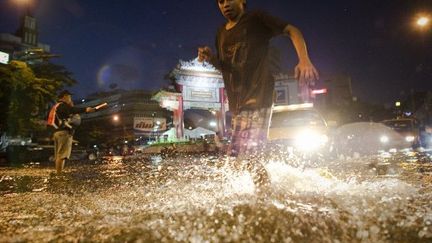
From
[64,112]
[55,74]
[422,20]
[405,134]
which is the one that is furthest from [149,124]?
[64,112]

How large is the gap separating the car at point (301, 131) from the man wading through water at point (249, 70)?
4172 millimetres

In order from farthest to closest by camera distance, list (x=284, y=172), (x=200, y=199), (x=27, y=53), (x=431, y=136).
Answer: (x=431, y=136)
(x=27, y=53)
(x=284, y=172)
(x=200, y=199)

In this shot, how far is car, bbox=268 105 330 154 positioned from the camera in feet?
24.9

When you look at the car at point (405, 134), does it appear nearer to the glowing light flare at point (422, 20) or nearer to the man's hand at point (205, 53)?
the glowing light flare at point (422, 20)

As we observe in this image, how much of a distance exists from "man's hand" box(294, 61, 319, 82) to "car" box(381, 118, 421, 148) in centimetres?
1619

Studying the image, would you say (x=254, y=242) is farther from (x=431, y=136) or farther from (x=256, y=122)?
(x=431, y=136)

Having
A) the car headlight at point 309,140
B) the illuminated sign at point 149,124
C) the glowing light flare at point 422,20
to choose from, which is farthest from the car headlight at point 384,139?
the illuminated sign at point 149,124

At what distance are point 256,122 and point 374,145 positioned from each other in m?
16.6

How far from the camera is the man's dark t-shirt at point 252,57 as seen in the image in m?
3.10

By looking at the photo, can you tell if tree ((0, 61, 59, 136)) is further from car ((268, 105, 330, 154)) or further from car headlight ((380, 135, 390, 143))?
car headlight ((380, 135, 390, 143))

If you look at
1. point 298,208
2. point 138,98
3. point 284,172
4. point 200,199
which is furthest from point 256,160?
point 138,98

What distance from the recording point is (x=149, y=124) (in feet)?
149

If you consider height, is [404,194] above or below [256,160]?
below

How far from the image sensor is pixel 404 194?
277 centimetres
